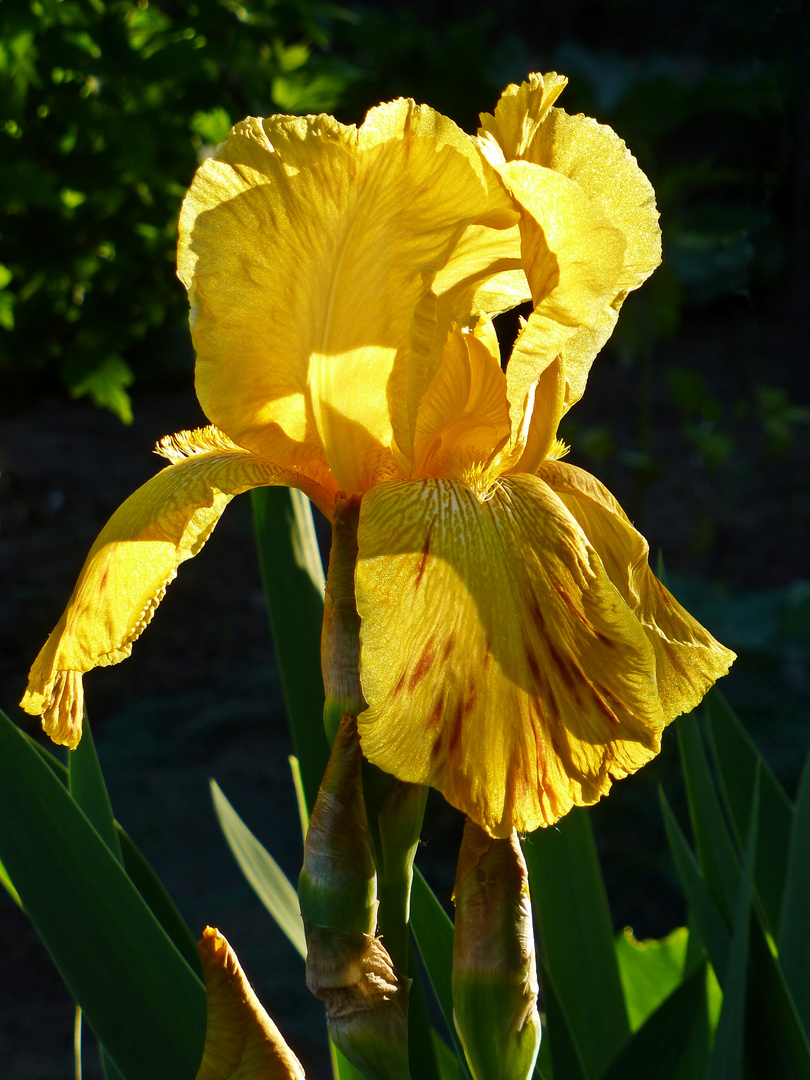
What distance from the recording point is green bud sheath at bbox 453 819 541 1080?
626 millimetres

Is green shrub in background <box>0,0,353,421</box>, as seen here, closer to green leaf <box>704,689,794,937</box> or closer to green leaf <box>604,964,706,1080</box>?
green leaf <box>704,689,794,937</box>

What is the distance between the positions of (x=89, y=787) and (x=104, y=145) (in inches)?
41.1

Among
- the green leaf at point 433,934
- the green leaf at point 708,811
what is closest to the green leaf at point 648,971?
the green leaf at point 708,811

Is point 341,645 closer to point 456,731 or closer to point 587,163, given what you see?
point 456,731

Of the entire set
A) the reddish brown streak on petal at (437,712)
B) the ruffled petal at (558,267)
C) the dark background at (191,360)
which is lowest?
the dark background at (191,360)

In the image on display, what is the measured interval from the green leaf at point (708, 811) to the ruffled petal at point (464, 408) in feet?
1.27

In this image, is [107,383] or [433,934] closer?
[433,934]

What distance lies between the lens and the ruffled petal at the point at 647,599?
2.20 ft

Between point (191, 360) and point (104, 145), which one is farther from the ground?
point (104, 145)

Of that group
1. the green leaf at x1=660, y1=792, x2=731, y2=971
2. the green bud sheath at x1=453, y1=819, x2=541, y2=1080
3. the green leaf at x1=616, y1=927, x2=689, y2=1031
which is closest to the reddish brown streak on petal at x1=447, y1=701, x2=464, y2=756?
the green bud sheath at x1=453, y1=819, x2=541, y2=1080

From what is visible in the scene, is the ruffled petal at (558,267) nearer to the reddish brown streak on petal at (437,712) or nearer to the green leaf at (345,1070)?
the reddish brown streak on petal at (437,712)

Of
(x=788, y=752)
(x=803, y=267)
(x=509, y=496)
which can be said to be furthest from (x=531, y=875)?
(x=803, y=267)

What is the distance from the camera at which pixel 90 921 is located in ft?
2.36

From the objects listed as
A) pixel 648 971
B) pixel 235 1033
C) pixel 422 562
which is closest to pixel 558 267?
pixel 422 562
